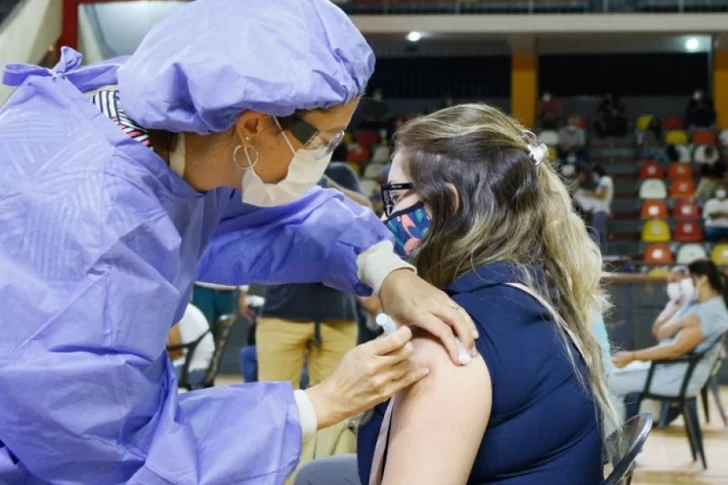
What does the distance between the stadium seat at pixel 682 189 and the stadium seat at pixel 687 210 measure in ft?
1.37

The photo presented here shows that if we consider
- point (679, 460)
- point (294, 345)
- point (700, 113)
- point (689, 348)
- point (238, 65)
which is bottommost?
point (679, 460)

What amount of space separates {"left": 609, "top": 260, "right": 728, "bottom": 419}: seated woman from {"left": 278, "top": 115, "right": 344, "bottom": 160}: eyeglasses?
4.14 meters

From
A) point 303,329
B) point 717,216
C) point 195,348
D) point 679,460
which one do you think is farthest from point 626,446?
point 717,216

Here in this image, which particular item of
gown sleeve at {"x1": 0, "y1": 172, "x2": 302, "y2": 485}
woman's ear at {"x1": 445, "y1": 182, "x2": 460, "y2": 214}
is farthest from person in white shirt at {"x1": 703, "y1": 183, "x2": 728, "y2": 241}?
gown sleeve at {"x1": 0, "y1": 172, "x2": 302, "y2": 485}

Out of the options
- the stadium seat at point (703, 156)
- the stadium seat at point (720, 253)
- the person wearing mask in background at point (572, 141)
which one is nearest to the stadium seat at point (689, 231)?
the stadium seat at point (720, 253)

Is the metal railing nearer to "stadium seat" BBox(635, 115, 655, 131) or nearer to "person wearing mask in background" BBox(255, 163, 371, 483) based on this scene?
"stadium seat" BBox(635, 115, 655, 131)

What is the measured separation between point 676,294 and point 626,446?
5815 mm

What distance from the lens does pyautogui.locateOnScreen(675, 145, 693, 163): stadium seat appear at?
548 inches

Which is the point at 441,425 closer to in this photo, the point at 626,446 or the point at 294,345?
the point at 626,446

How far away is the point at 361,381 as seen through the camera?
1.32 m

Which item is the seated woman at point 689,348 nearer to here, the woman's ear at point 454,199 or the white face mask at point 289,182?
the woman's ear at point 454,199

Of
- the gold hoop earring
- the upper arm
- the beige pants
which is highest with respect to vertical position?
the gold hoop earring

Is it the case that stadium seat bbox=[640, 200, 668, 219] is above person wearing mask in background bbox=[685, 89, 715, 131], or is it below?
below

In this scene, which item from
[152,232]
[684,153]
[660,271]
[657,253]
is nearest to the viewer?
[152,232]
